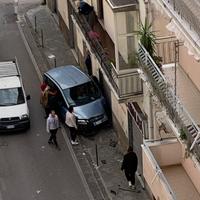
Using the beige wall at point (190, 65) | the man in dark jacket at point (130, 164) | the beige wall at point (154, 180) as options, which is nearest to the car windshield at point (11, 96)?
the man in dark jacket at point (130, 164)

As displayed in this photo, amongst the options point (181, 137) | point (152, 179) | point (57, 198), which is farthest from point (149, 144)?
point (57, 198)

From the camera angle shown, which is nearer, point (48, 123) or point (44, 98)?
point (48, 123)

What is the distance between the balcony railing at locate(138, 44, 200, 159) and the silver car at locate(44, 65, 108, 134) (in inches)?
343

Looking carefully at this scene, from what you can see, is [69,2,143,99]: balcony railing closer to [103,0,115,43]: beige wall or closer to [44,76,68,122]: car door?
[103,0,115,43]: beige wall

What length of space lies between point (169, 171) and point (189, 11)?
273 inches

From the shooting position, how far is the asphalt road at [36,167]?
27.4 meters

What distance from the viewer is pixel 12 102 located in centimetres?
3178

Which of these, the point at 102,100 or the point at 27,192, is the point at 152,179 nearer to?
the point at 27,192

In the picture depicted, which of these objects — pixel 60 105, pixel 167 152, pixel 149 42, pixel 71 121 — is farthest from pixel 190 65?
pixel 60 105

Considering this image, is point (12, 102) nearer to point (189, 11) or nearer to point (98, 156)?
point (98, 156)

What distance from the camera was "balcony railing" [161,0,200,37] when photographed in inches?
666

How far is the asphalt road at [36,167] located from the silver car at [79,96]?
1.14 metres

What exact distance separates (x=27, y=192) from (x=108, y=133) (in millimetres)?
4949

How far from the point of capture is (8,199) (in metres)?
27.1
